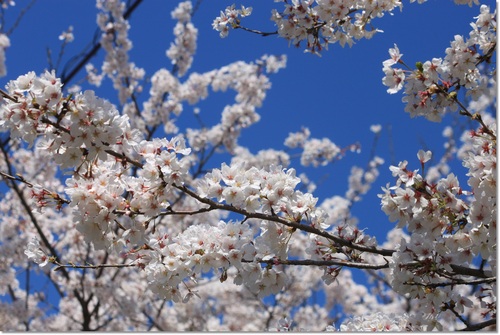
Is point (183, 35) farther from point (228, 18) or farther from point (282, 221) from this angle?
A: point (282, 221)

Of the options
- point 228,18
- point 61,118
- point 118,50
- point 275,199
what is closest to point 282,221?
point 275,199

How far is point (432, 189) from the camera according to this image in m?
2.25

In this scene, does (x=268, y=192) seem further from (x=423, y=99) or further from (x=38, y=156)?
(x=38, y=156)

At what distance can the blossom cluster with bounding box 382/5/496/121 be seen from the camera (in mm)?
2641

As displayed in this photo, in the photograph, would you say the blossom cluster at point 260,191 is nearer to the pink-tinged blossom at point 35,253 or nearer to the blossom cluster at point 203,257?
the blossom cluster at point 203,257

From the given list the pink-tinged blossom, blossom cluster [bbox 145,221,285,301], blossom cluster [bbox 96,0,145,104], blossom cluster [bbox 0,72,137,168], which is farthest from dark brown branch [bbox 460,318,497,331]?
blossom cluster [bbox 96,0,145,104]

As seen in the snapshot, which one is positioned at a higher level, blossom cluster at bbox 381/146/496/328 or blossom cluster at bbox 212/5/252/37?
blossom cluster at bbox 212/5/252/37

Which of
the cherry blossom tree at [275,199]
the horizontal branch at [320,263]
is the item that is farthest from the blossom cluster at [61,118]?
the horizontal branch at [320,263]

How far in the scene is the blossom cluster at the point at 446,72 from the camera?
2641 mm

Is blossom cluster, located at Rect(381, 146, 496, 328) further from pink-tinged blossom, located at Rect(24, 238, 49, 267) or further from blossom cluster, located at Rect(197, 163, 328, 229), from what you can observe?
pink-tinged blossom, located at Rect(24, 238, 49, 267)

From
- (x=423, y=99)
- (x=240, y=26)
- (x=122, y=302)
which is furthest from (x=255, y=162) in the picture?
(x=423, y=99)

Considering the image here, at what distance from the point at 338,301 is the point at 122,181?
356 inches

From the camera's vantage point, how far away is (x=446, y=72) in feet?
8.91

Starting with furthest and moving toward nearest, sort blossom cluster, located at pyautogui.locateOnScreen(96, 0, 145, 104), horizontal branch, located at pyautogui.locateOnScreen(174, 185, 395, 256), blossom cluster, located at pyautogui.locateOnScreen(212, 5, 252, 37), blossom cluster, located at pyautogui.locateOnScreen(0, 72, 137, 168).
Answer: blossom cluster, located at pyautogui.locateOnScreen(96, 0, 145, 104) → blossom cluster, located at pyautogui.locateOnScreen(212, 5, 252, 37) → horizontal branch, located at pyautogui.locateOnScreen(174, 185, 395, 256) → blossom cluster, located at pyautogui.locateOnScreen(0, 72, 137, 168)
